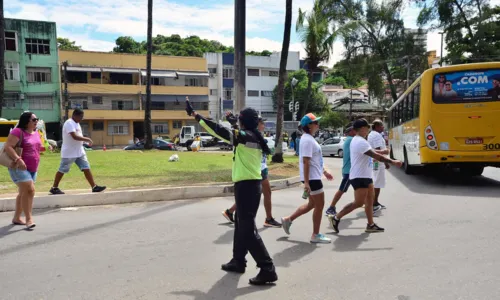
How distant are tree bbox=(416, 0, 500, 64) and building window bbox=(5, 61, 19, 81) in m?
36.0

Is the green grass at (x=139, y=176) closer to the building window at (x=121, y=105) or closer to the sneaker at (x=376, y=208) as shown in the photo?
the sneaker at (x=376, y=208)

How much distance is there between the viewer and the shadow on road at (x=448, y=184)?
9438 mm

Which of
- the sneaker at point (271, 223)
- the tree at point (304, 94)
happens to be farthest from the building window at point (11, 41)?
the sneaker at point (271, 223)

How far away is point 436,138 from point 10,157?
8.98 meters

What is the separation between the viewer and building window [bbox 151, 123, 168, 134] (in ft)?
154

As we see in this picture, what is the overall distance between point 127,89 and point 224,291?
43.5 m

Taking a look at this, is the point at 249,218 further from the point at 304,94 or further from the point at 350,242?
the point at 304,94

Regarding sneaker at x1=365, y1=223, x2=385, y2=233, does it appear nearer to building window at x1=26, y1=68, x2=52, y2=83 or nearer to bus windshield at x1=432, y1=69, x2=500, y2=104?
bus windshield at x1=432, y1=69, x2=500, y2=104

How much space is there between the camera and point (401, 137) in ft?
47.1

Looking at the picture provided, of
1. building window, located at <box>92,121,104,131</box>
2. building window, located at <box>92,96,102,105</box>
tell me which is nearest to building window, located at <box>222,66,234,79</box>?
building window, located at <box>92,96,102,105</box>

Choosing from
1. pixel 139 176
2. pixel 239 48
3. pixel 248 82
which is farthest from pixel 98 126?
pixel 239 48

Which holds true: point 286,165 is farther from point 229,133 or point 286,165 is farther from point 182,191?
point 229,133

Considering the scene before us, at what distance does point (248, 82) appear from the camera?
53.2 m

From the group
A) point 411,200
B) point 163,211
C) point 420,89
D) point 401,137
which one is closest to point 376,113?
point 401,137
